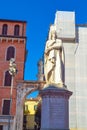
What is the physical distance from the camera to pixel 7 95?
35.1 m

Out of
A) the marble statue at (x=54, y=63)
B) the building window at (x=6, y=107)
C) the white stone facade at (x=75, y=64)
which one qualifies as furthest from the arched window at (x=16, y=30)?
the marble statue at (x=54, y=63)

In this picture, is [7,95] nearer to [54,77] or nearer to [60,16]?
[60,16]

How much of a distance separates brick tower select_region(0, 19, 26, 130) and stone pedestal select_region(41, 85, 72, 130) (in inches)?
923

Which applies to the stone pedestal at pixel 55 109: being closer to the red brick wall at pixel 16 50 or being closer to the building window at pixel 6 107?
the building window at pixel 6 107

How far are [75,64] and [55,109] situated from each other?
71.7ft

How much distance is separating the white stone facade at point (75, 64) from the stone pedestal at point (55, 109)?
18.9 meters

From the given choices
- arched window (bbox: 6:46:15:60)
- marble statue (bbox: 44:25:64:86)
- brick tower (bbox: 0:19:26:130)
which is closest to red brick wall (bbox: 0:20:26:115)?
brick tower (bbox: 0:19:26:130)

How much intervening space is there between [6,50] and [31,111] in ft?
89.5

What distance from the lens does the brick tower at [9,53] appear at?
34.6m

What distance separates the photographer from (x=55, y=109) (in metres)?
10.6

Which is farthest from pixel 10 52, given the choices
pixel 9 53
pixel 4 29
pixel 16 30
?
pixel 4 29

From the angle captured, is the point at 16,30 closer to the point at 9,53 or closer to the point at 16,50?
the point at 16,50

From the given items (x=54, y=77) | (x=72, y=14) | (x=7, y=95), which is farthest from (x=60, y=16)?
(x=54, y=77)

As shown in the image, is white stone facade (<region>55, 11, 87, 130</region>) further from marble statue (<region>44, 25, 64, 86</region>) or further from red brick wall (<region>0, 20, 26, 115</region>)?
marble statue (<region>44, 25, 64, 86</region>)
